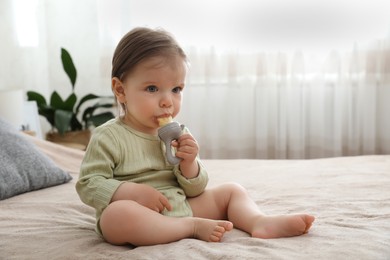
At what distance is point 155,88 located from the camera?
1280 mm

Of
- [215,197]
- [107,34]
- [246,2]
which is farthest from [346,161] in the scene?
[107,34]

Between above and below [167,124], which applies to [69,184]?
below

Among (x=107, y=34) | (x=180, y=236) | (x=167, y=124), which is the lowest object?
(x=180, y=236)

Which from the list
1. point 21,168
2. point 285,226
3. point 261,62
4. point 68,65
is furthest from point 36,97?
point 285,226

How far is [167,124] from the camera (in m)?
1.24

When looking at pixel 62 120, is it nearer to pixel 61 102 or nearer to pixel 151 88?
pixel 61 102

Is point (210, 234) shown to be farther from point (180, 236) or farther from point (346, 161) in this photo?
point (346, 161)

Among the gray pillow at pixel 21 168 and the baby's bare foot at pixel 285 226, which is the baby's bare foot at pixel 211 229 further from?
the gray pillow at pixel 21 168

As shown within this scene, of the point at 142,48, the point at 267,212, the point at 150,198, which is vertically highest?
the point at 142,48

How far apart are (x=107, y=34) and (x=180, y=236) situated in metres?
2.29

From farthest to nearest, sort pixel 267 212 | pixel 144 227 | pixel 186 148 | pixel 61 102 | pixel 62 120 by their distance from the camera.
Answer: pixel 61 102 < pixel 62 120 < pixel 267 212 < pixel 186 148 < pixel 144 227

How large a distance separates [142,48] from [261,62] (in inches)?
77.1

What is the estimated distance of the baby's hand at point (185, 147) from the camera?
1.25 meters

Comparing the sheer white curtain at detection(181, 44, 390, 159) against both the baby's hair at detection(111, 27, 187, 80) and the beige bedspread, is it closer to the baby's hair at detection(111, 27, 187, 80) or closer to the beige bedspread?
the beige bedspread
